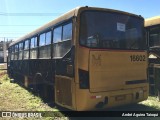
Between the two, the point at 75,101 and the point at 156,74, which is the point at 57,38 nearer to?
the point at 75,101

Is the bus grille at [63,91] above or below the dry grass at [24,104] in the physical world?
above

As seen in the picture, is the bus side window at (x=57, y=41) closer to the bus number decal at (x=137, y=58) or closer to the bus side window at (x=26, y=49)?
the bus number decal at (x=137, y=58)

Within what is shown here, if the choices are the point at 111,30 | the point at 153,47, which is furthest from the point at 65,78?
the point at 153,47

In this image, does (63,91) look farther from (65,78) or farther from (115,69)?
(115,69)

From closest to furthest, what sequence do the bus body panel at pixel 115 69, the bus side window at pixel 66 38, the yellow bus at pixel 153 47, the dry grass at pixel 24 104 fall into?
the bus body panel at pixel 115 69, the bus side window at pixel 66 38, the dry grass at pixel 24 104, the yellow bus at pixel 153 47

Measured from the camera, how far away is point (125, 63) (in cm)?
897

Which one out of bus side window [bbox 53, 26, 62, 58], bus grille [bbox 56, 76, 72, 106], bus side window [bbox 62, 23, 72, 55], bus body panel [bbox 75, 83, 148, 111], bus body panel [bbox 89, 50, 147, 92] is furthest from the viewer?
bus side window [bbox 53, 26, 62, 58]

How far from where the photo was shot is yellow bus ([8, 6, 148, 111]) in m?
8.04

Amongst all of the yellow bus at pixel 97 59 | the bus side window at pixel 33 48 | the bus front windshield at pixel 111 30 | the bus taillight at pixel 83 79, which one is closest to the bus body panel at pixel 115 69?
the yellow bus at pixel 97 59

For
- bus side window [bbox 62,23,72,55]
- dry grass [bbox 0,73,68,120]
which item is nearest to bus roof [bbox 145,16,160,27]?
bus side window [bbox 62,23,72,55]

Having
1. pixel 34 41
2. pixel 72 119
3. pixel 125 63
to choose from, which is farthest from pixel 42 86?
pixel 125 63

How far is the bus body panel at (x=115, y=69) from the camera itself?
26.8ft

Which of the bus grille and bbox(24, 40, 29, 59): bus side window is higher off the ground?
bbox(24, 40, 29, 59): bus side window

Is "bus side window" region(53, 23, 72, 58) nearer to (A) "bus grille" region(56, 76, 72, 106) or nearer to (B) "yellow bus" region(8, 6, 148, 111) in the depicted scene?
(B) "yellow bus" region(8, 6, 148, 111)
